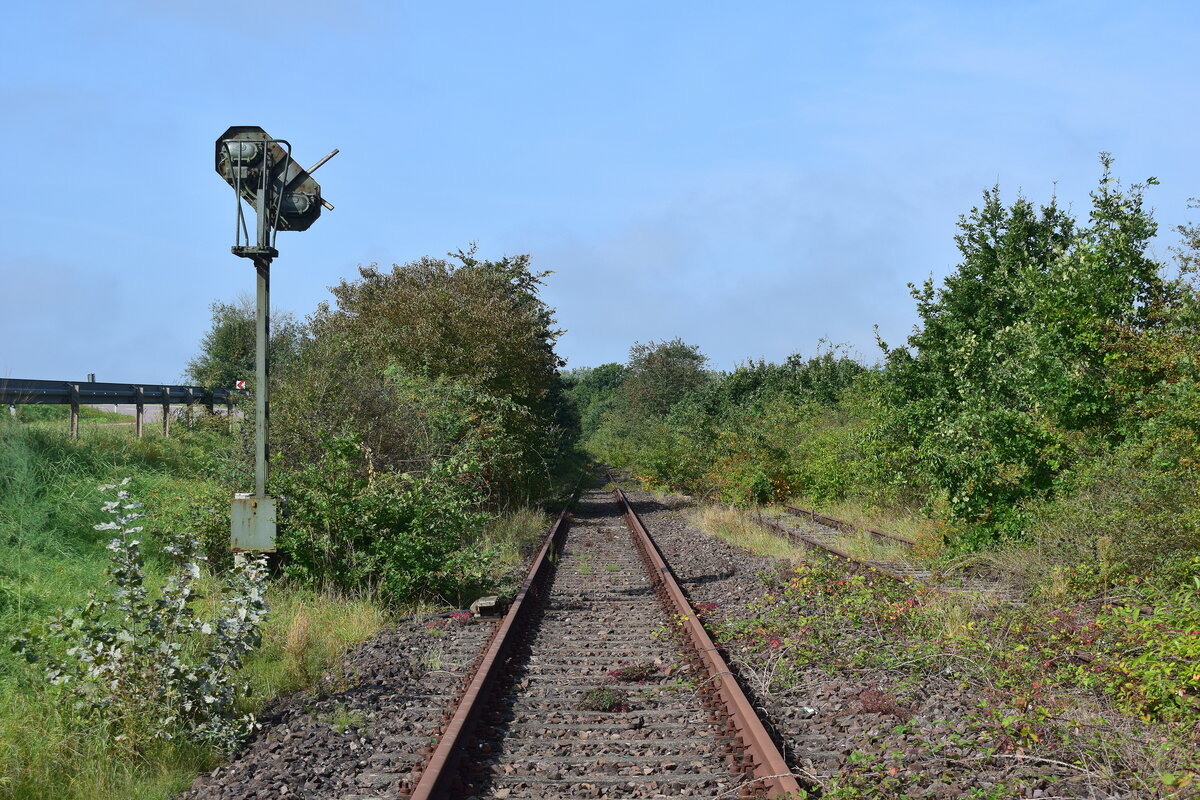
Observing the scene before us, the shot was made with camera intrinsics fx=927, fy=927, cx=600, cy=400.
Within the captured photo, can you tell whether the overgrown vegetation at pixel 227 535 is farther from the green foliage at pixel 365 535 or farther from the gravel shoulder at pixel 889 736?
the gravel shoulder at pixel 889 736

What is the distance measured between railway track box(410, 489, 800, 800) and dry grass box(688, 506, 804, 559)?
15.5 feet

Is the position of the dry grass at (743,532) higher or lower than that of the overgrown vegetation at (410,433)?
lower

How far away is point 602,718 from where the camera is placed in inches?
254

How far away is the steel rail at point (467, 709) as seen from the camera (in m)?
5.05

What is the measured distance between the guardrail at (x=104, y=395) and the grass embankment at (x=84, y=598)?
2.36 ft

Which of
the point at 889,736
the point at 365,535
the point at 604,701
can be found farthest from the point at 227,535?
the point at 889,736

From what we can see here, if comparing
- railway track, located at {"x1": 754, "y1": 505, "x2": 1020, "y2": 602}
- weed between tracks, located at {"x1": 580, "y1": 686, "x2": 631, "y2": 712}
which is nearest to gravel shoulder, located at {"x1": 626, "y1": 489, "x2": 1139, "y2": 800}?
weed between tracks, located at {"x1": 580, "y1": 686, "x2": 631, "y2": 712}

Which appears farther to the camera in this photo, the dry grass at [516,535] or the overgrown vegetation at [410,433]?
the dry grass at [516,535]

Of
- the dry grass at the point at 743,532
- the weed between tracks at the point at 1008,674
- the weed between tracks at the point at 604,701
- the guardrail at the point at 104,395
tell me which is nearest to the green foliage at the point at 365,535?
the weed between tracks at the point at 1008,674

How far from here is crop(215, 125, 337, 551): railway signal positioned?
335 inches

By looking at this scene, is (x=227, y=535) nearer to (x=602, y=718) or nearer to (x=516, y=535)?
(x=602, y=718)

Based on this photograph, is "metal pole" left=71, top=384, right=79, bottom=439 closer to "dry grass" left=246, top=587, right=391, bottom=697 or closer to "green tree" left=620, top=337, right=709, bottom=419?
"dry grass" left=246, top=587, right=391, bottom=697

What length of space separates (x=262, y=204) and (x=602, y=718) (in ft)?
18.7

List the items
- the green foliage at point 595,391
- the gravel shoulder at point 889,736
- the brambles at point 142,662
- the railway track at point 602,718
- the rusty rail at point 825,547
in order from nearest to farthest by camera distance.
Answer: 1. the gravel shoulder at point 889,736
2. the railway track at point 602,718
3. the brambles at point 142,662
4. the rusty rail at point 825,547
5. the green foliage at point 595,391
